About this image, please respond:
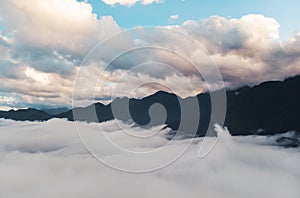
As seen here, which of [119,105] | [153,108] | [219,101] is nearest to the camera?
[219,101]

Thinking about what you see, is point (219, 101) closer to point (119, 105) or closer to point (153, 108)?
point (153, 108)

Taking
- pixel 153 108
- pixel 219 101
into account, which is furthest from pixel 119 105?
pixel 219 101

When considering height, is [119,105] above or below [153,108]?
above

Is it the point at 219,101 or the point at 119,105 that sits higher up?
the point at 119,105

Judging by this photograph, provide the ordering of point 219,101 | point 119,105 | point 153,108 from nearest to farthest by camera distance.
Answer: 1. point 219,101
2. point 153,108
3. point 119,105

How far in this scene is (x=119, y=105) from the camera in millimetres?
71562

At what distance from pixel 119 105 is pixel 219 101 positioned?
49.9 m

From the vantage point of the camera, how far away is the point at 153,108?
37438mm

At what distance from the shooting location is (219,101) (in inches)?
933

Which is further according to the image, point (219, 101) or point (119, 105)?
point (119, 105)

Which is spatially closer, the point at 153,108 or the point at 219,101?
the point at 219,101

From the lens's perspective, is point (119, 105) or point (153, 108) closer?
point (153, 108)
